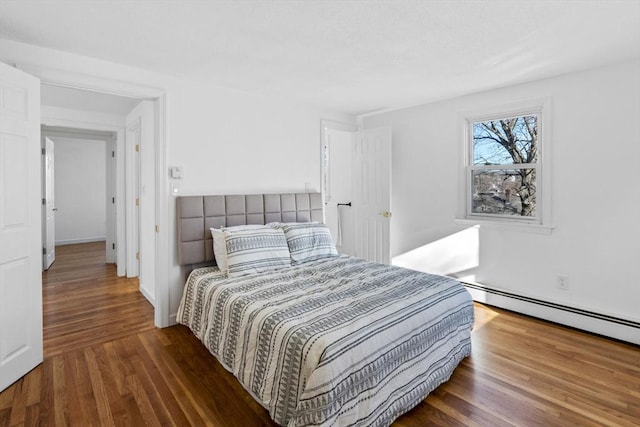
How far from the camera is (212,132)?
134 inches

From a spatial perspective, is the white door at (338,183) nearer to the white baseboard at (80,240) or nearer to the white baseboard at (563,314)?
the white baseboard at (563,314)

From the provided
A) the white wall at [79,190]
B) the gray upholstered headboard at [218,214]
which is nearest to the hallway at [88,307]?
the gray upholstered headboard at [218,214]

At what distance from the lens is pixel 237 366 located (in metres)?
2.18

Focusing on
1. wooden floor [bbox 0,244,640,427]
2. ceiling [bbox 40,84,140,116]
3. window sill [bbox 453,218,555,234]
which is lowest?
wooden floor [bbox 0,244,640,427]

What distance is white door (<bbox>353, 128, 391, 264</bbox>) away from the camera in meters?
4.35

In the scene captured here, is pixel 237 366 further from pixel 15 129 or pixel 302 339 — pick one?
pixel 15 129

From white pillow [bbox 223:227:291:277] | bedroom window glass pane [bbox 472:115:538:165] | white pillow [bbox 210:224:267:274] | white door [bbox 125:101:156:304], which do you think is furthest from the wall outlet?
white door [bbox 125:101:156:304]

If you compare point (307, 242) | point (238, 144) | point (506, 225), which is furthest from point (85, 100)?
point (506, 225)

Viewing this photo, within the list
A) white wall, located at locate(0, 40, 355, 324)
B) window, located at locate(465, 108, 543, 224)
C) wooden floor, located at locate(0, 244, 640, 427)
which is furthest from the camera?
window, located at locate(465, 108, 543, 224)

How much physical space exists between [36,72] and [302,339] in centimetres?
264

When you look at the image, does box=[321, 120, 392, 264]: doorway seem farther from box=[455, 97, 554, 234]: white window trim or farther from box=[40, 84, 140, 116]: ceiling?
box=[40, 84, 140, 116]: ceiling

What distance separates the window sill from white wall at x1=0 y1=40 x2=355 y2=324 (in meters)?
1.84

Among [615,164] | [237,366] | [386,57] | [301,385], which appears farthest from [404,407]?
[615,164]

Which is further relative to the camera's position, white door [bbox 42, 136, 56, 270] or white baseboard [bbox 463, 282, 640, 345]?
white door [bbox 42, 136, 56, 270]
